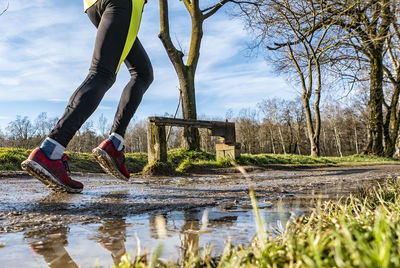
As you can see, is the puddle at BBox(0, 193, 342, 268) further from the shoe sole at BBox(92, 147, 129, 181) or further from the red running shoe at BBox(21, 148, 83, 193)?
the shoe sole at BBox(92, 147, 129, 181)

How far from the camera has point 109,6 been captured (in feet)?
9.22

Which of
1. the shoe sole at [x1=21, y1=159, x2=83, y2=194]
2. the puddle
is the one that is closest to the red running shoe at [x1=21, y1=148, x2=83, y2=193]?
the shoe sole at [x1=21, y1=159, x2=83, y2=194]

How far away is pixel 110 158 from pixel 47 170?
1.76 feet

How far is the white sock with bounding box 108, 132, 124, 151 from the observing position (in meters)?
3.05

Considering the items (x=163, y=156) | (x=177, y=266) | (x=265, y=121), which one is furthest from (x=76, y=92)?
(x=265, y=121)

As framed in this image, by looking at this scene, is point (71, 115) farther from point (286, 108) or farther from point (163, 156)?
point (286, 108)

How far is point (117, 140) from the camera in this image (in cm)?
308

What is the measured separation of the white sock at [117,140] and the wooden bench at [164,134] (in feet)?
12.9

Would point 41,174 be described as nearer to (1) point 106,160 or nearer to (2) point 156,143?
(1) point 106,160

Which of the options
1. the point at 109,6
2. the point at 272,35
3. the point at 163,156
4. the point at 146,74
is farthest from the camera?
the point at 272,35

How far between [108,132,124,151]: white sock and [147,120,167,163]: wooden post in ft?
12.9

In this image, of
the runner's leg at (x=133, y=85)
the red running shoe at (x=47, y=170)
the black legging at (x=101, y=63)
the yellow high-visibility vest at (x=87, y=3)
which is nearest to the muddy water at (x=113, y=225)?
the red running shoe at (x=47, y=170)

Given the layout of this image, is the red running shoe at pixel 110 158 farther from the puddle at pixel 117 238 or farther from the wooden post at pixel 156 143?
the wooden post at pixel 156 143

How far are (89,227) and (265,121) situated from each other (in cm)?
5641
